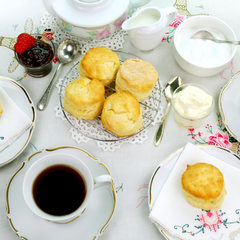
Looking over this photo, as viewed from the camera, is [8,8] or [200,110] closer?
[200,110]

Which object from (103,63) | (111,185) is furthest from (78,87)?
(111,185)

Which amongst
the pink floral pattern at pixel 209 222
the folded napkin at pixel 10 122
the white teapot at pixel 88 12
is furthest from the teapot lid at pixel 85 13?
the pink floral pattern at pixel 209 222

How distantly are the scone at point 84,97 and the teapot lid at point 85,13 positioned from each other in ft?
0.80

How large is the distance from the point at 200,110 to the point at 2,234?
3.24 feet

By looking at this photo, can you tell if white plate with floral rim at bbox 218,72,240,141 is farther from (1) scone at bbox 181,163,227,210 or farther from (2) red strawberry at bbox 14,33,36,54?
(2) red strawberry at bbox 14,33,36,54

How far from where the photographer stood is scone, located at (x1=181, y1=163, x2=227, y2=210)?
3.06ft

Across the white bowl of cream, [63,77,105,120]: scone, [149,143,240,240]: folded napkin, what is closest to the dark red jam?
[63,77,105,120]: scone

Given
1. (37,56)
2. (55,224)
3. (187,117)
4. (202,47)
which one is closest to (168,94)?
(187,117)

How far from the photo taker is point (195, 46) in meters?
1.16

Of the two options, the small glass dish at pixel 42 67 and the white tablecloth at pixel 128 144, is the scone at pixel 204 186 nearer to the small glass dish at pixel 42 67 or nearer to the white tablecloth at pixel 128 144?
the white tablecloth at pixel 128 144

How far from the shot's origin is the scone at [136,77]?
993mm

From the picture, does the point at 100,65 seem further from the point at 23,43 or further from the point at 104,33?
the point at 23,43

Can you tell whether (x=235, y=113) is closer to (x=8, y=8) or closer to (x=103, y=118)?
(x=103, y=118)

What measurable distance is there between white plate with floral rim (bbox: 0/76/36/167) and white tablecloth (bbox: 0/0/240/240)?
0.07 m
